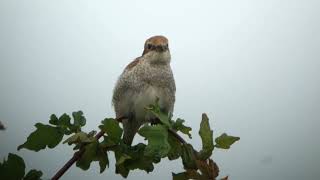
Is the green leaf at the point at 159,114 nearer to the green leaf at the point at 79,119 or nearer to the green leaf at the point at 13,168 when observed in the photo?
the green leaf at the point at 79,119

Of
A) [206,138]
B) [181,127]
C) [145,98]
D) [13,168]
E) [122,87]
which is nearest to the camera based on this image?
[13,168]

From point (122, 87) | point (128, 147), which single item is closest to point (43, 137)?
point (128, 147)

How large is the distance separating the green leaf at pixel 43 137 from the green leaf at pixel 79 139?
6cm

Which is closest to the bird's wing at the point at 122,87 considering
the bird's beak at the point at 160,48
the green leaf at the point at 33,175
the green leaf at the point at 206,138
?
the bird's beak at the point at 160,48

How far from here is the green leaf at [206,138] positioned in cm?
148

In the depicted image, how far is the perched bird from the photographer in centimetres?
368

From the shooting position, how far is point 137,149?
5.34ft

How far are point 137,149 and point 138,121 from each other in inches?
83.1

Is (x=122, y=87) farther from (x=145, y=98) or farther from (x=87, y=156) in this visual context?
(x=87, y=156)

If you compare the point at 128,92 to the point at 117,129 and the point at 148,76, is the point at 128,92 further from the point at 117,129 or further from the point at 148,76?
the point at 117,129

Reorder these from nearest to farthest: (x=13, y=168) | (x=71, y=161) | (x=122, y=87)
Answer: (x=13, y=168), (x=71, y=161), (x=122, y=87)

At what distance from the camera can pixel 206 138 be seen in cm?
151

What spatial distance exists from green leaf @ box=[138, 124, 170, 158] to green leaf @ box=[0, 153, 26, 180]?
0.42 metres

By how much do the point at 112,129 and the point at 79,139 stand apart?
0.13 m
